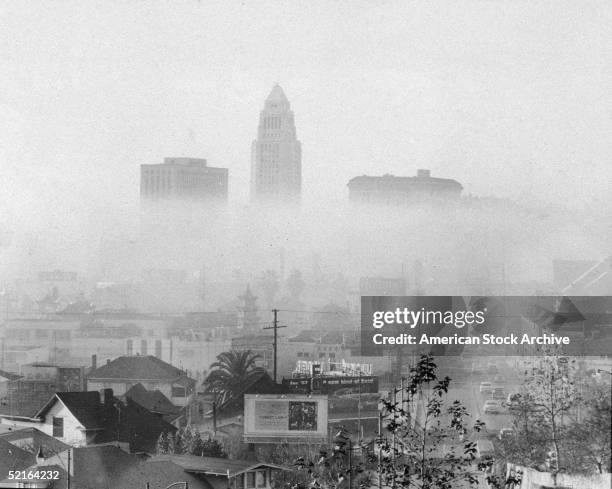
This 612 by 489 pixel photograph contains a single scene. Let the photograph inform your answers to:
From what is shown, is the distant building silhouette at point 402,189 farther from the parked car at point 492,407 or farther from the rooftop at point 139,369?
the rooftop at point 139,369

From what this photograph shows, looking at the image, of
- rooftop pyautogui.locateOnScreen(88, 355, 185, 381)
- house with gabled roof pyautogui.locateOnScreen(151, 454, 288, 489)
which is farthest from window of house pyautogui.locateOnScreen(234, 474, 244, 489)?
rooftop pyautogui.locateOnScreen(88, 355, 185, 381)

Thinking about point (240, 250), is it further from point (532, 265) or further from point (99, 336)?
point (532, 265)

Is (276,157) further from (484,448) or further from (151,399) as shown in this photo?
(484,448)

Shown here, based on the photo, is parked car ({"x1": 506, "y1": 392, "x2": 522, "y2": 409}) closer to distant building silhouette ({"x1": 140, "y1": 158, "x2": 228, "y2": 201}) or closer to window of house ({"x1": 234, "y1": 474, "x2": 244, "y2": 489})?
window of house ({"x1": 234, "y1": 474, "x2": 244, "y2": 489})

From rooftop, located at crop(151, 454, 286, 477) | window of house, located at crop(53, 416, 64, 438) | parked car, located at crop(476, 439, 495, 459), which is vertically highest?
window of house, located at crop(53, 416, 64, 438)

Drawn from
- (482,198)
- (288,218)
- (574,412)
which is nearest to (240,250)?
(288,218)

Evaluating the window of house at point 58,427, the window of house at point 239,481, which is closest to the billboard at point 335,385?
the window of house at point 239,481

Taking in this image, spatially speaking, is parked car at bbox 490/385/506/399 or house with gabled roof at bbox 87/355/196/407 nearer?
parked car at bbox 490/385/506/399
